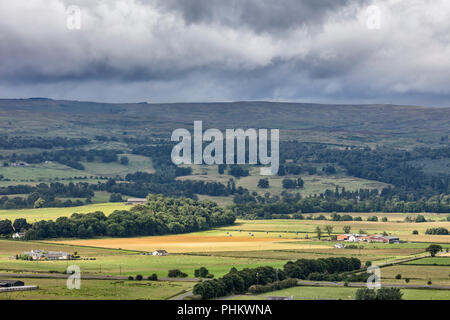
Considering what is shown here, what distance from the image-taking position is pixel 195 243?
458 ft

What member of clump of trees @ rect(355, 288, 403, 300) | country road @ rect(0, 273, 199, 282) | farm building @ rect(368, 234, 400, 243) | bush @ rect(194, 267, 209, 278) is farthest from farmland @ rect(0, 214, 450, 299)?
farm building @ rect(368, 234, 400, 243)

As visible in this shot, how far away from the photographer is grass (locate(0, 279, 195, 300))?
73.5 metres

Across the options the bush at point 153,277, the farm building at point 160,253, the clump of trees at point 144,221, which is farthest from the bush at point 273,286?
the clump of trees at point 144,221

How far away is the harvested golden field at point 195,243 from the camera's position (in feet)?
424

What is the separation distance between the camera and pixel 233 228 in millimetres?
176375

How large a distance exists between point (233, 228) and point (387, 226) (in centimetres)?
3600

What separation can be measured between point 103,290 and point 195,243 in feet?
203

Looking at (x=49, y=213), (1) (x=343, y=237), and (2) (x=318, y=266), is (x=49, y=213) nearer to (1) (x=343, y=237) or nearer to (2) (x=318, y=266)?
(1) (x=343, y=237)

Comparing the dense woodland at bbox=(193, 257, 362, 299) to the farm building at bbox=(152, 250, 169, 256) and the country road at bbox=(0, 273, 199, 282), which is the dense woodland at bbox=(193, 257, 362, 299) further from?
the farm building at bbox=(152, 250, 169, 256)

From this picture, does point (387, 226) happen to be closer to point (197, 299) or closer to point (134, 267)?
point (134, 267)

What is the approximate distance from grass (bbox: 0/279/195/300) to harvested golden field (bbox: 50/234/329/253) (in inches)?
1574

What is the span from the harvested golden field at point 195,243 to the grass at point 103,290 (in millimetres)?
39990
